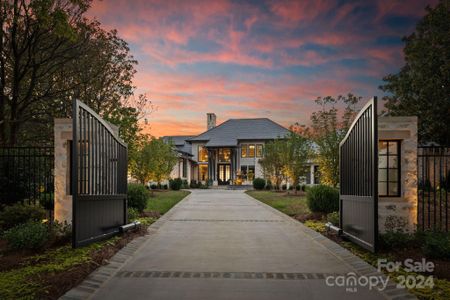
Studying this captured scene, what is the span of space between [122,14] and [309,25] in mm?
6756

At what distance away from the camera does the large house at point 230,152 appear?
4256 cm

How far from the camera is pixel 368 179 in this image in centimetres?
693

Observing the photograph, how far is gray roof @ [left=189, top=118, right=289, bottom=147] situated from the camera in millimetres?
42969

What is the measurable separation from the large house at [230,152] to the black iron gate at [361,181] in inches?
1300

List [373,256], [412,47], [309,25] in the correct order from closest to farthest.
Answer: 1. [373,256]
2. [309,25]
3. [412,47]

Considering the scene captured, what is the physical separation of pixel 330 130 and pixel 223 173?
91.8ft

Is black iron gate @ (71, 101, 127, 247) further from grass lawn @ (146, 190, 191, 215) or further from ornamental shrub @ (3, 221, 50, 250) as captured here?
grass lawn @ (146, 190, 191, 215)

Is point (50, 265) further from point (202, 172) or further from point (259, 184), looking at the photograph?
point (202, 172)

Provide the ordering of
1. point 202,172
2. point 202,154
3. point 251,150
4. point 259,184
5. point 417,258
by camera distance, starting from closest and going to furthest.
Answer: point 417,258 → point 259,184 → point 251,150 → point 202,154 → point 202,172

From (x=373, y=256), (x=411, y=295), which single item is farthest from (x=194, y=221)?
(x=411, y=295)

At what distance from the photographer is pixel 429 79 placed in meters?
17.3

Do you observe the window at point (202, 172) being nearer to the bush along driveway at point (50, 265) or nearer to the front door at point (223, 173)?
the front door at point (223, 173)

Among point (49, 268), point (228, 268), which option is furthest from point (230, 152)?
point (49, 268)

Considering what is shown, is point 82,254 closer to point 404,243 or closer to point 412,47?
point 404,243
